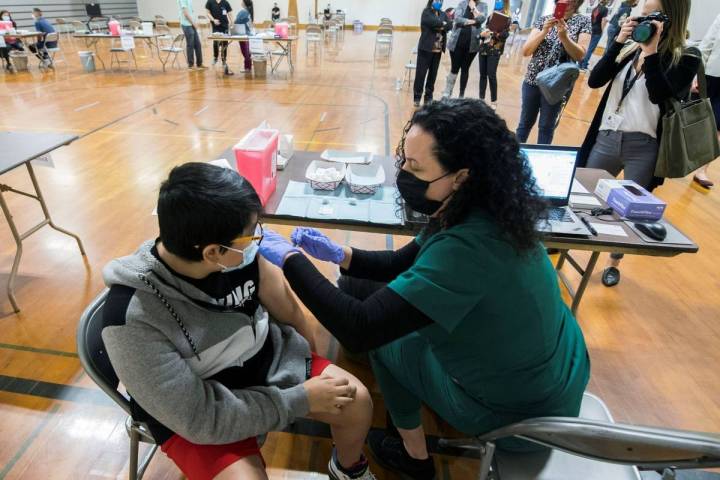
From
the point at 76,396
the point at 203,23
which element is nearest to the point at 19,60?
the point at 203,23

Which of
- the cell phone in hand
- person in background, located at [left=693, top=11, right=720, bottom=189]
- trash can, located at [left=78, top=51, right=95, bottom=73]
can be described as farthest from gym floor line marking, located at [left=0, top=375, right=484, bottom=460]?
trash can, located at [left=78, top=51, right=95, bottom=73]

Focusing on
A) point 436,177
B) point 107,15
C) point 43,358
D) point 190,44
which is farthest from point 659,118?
point 107,15

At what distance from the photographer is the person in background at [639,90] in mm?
1942

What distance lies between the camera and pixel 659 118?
211 cm

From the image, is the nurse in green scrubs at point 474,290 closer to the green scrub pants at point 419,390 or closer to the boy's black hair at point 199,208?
the green scrub pants at point 419,390

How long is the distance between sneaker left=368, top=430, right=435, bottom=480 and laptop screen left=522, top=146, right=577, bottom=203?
1.18 meters

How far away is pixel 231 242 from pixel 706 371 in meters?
2.40

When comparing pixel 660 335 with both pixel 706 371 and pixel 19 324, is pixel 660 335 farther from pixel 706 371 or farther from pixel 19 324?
pixel 19 324

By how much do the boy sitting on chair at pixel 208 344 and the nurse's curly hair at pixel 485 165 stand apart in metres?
0.50

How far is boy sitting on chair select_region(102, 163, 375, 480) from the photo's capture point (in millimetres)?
869

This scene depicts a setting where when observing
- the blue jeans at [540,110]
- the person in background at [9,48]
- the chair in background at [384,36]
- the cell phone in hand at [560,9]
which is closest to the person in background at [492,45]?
the blue jeans at [540,110]

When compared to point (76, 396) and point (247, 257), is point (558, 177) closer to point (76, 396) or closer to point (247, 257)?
point (247, 257)

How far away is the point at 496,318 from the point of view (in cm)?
96

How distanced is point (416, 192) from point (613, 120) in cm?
176
